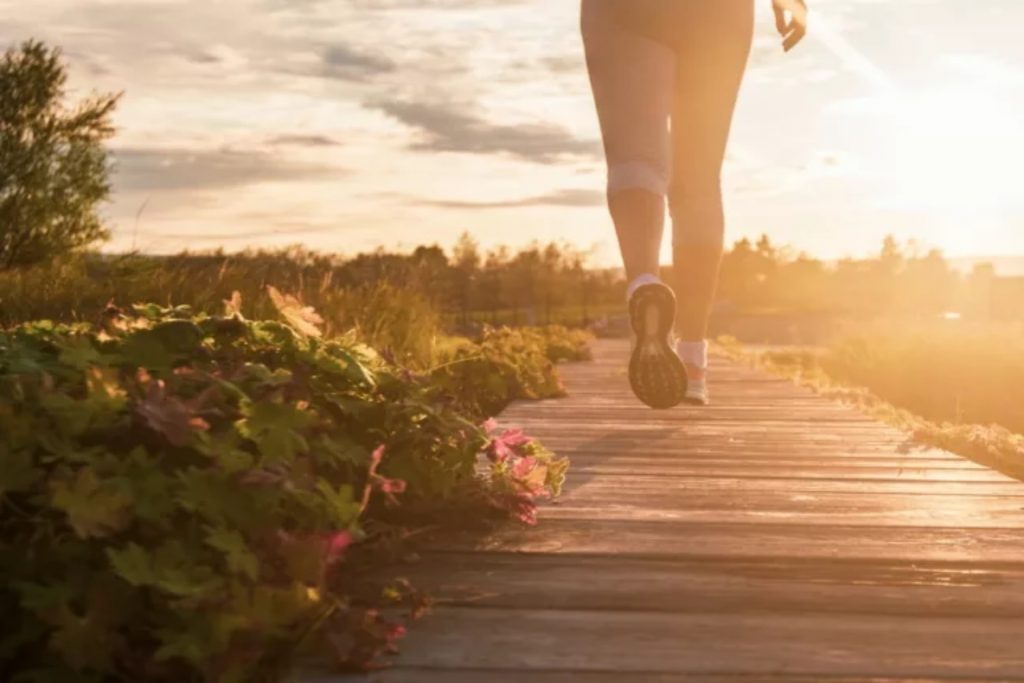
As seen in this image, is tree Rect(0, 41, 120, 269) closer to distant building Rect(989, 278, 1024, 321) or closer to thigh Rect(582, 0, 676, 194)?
thigh Rect(582, 0, 676, 194)

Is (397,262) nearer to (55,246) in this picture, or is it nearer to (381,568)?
(381,568)

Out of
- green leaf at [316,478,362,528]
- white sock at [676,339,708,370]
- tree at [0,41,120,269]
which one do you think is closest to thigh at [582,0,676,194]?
white sock at [676,339,708,370]

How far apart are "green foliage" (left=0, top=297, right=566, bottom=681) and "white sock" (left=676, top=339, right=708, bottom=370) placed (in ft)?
7.89

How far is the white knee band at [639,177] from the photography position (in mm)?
3680

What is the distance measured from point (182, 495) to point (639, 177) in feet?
8.39

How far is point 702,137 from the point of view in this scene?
4020 millimetres

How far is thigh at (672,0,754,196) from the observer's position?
3754 millimetres

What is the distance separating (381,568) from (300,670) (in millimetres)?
444

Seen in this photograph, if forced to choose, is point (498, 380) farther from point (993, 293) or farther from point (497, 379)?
point (993, 293)

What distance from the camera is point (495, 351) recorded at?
5371mm

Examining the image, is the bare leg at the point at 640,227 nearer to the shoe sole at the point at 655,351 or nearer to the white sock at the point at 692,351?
the shoe sole at the point at 655,351

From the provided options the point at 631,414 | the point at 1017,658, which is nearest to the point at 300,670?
the point at 1017,658

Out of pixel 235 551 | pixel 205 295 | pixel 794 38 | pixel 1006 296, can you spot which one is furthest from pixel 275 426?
pixel 1006 296

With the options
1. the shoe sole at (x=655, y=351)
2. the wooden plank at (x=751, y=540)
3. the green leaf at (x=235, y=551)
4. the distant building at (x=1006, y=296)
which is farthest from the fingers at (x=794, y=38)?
the distant building at (x=1006, y=296)
